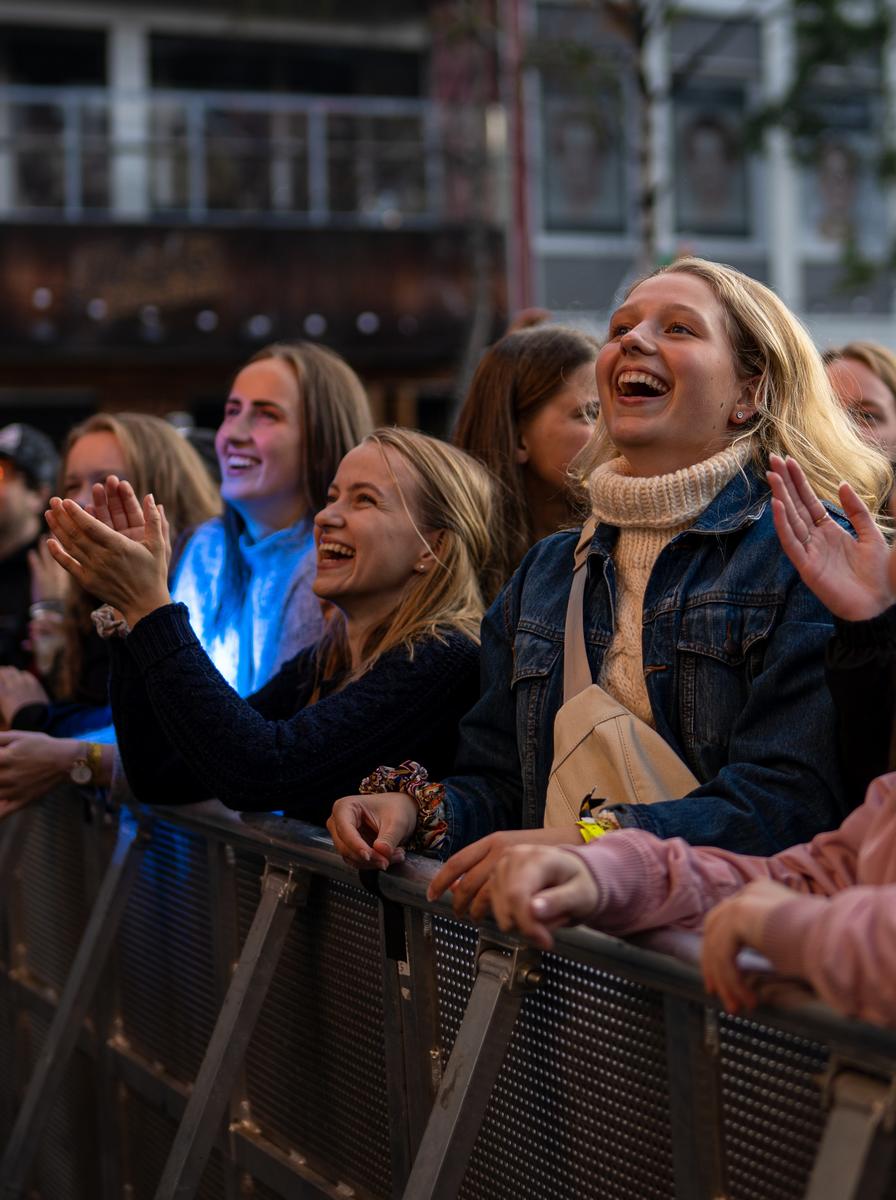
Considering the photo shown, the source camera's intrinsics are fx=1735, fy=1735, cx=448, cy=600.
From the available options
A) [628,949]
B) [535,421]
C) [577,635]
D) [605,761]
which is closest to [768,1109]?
[628,949]

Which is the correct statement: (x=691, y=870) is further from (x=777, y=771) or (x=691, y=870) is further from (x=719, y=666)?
(x=719, y=666)

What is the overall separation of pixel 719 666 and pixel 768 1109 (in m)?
0.81

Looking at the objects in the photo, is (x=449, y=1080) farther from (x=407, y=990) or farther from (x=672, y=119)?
(x=672, y=119)

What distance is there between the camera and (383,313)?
1719cm

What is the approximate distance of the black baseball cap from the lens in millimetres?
6480

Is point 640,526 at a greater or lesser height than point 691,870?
greater

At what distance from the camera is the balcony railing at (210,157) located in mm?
16469

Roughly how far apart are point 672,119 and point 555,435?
1630 centimetres

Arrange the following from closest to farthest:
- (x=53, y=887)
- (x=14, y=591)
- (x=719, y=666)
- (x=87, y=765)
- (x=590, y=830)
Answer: (x=590, y=830) < (x=719, y=666) < (x=87, y=765) < (x=53, y=887) < (x=14, y=591)

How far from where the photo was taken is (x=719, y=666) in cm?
263

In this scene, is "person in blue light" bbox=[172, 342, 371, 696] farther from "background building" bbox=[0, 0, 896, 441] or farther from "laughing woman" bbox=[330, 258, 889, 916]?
"background building" bbox=[0, 0, 896, 441]

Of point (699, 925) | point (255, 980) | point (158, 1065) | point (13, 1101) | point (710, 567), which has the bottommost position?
point (13, 1101)

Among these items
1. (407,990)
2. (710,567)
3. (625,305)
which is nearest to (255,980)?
(407,990)

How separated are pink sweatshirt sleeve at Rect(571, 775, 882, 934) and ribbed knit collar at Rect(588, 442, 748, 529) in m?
0.67
